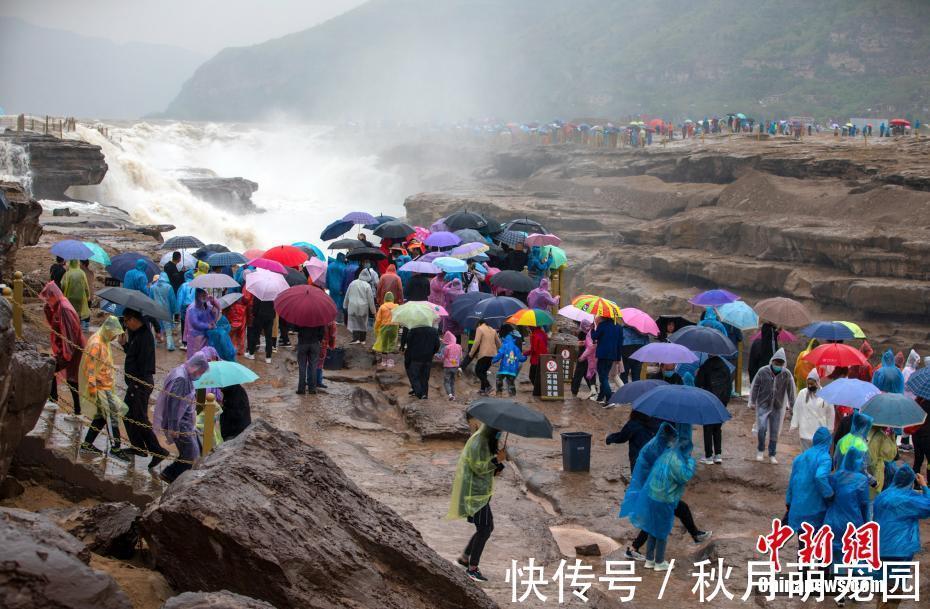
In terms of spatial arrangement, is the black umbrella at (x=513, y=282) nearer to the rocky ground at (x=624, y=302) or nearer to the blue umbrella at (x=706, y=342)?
the rocky ground at (x=624, y=302)

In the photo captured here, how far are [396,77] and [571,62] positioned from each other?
23238mm

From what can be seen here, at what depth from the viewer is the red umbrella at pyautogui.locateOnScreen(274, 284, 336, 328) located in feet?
37.3

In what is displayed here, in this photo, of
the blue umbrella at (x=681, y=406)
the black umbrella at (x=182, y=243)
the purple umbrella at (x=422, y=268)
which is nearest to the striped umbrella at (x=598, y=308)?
the purple umbrella at (x=422, y=268)

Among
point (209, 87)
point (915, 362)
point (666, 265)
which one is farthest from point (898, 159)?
point (209, 87)

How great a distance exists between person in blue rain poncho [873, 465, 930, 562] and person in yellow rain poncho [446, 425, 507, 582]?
2.69 meters

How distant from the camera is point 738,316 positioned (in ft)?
41.4

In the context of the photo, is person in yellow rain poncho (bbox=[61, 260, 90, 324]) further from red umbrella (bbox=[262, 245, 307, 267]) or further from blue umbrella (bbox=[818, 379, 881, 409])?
blue umbrella (bbox=[818, 379, 881, 409])

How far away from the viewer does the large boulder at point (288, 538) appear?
500 cm

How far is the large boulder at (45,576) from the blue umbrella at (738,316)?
969 cm

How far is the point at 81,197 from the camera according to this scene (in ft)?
105

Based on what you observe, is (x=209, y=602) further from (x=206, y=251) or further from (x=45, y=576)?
(x=206, y=251)

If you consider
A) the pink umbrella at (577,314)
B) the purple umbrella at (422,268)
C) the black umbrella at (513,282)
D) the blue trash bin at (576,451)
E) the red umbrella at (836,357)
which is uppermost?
the purple umbrella at (422,268)

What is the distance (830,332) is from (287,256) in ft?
25.6

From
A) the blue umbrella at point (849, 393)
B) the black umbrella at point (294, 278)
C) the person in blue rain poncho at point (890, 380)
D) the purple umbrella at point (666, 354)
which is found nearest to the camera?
the blue umbrella at point (849, 393)
